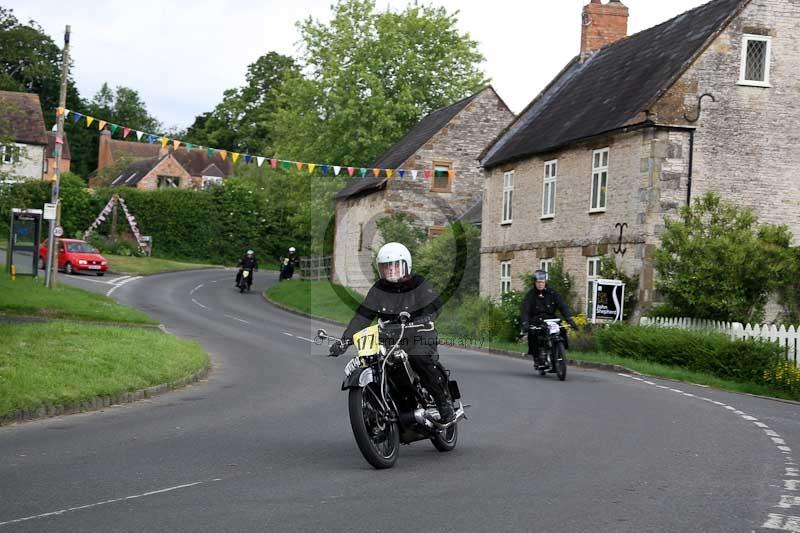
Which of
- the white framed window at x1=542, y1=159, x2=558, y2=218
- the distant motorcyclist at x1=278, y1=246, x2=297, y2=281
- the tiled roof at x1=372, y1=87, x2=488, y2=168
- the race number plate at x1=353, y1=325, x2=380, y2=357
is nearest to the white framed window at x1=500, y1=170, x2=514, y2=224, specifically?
the white framed window at x1=542, y1=159, x2=558, y2=218

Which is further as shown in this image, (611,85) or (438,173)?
(438,173)

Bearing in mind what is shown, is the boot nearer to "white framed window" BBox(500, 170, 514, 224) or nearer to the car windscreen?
"white framed window" BBox(500, 170, 514, 224)

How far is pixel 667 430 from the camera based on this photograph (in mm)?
12734

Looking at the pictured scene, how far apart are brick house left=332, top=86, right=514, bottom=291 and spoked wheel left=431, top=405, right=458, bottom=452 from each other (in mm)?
42588

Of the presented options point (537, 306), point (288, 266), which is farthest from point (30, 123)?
point (537, 306)

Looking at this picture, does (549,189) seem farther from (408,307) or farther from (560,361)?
(408,307)

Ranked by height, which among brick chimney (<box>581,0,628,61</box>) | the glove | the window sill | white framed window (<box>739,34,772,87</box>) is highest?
brick chimney (<box>581,0,628,61</box>)

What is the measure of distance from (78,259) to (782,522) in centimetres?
4953

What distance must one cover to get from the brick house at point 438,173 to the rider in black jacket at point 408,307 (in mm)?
42828

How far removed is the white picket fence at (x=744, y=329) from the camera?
21.9 meters

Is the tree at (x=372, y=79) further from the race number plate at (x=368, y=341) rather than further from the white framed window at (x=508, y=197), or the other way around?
the race number plate at (x=368, y=341)

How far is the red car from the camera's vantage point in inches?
2105

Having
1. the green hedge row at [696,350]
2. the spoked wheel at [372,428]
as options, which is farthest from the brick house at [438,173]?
the spoked wheel at [372,428]

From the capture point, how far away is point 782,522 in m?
7.38
